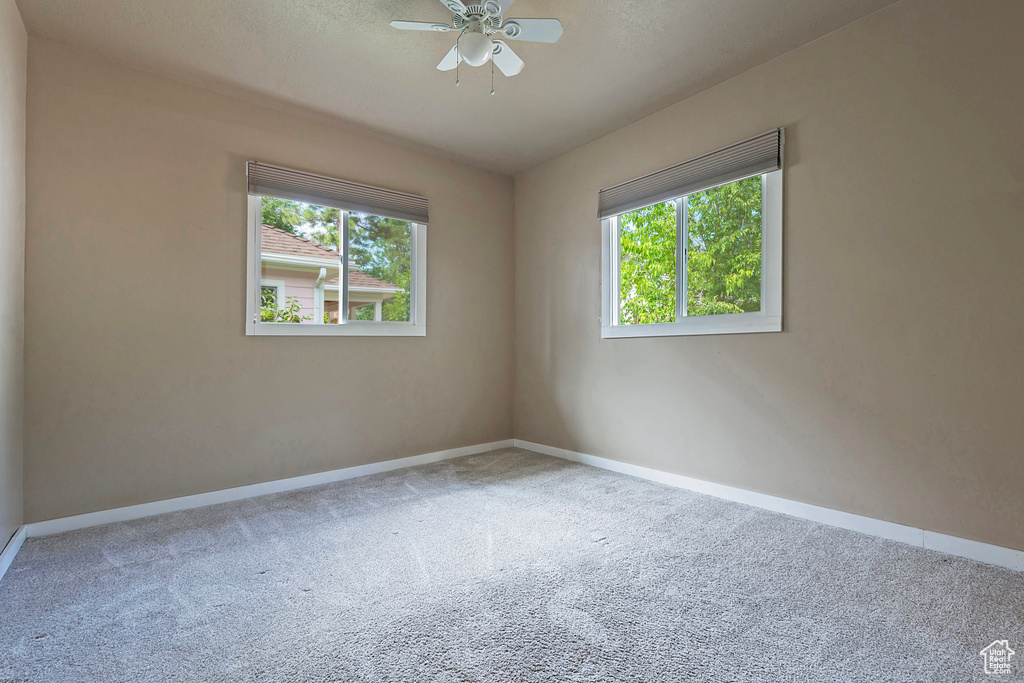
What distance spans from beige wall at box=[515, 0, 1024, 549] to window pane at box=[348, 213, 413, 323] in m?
2.05

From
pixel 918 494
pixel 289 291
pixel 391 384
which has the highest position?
pixel 289 291

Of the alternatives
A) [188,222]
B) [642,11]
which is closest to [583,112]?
[642,11]

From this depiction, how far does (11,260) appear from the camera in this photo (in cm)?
227

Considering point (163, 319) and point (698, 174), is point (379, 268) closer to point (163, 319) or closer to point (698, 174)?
point (163, 319)

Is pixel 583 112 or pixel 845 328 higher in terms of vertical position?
pixel 583 112

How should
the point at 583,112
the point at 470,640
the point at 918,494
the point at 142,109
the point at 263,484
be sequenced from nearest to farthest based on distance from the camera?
1. the point at 470,640
2. the point at 918,494
3. the point at 142,109
4. the point at 263,484
5. the point at 583,112

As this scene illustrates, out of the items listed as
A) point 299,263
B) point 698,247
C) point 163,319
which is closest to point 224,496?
point 163,319

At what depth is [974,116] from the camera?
85.3 inches

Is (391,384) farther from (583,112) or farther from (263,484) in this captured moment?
(583,112)

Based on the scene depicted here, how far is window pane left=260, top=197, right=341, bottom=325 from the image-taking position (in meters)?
3.30

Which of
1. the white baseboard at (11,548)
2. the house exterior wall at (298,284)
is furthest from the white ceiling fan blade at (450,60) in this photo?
the white baseboard at (11,548)

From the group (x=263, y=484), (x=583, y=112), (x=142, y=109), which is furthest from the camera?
(x=583, y=112)

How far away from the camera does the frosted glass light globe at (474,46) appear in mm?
2242

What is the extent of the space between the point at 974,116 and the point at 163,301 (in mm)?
4309
